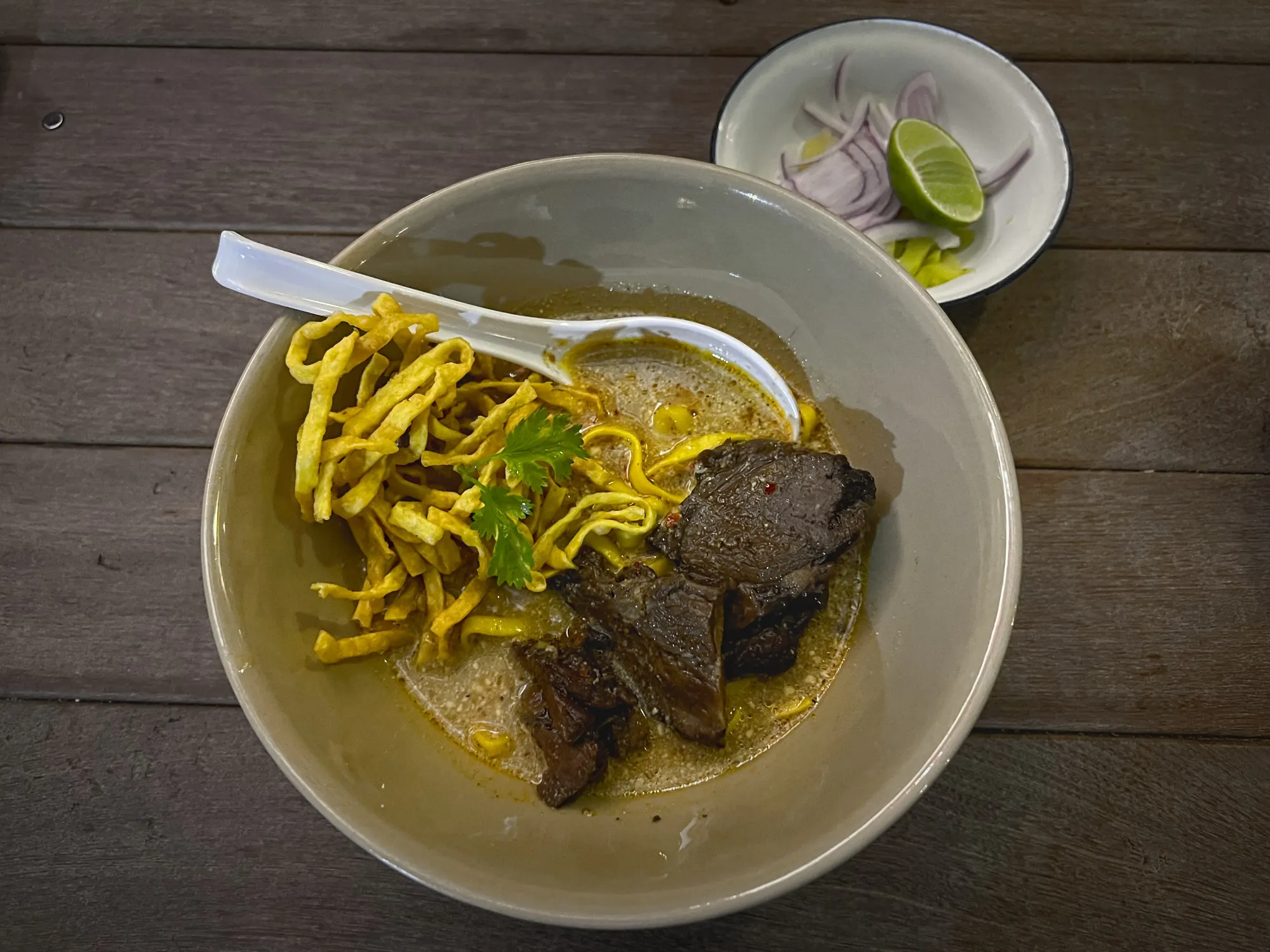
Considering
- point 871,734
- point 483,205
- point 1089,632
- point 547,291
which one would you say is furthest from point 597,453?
point 1089,632

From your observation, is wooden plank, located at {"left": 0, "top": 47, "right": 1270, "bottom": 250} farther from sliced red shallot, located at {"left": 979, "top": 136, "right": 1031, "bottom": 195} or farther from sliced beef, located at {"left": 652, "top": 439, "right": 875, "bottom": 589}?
sliced beef, located at {"left": 652, "top": 439, "right": 875, "bottom": 589}

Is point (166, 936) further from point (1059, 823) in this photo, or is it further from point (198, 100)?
point (198, 100)

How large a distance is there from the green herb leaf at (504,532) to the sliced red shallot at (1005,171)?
4.34ft

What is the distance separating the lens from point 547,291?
1.60 meters

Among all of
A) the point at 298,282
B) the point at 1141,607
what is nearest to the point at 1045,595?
the point at 1141,607

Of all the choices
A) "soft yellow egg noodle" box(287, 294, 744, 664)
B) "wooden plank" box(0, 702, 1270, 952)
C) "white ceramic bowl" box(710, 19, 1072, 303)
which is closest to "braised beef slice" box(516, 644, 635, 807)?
"soft yellow egg noodle" box(287, 294, 744, 664)

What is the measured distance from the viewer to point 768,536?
4.73ft

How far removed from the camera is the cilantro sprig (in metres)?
1.35

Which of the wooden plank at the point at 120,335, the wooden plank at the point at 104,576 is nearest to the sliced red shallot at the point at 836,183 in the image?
the wooden plank at the point at 120,335

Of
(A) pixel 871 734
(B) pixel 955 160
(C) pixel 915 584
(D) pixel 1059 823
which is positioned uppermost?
(B) pixel 955 160

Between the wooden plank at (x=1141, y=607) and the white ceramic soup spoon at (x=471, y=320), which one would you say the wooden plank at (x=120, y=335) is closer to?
the white ceramic soup spoon at (x=471, y=320)

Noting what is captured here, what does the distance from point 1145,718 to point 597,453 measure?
1.18 m

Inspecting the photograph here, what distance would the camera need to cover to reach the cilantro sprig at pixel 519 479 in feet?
4.42

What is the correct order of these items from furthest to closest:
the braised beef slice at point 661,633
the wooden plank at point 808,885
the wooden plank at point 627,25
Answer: the wooden plank at point 627,25 < the wooden plank at point 808,885 < the braised beef slice at point 661,633
